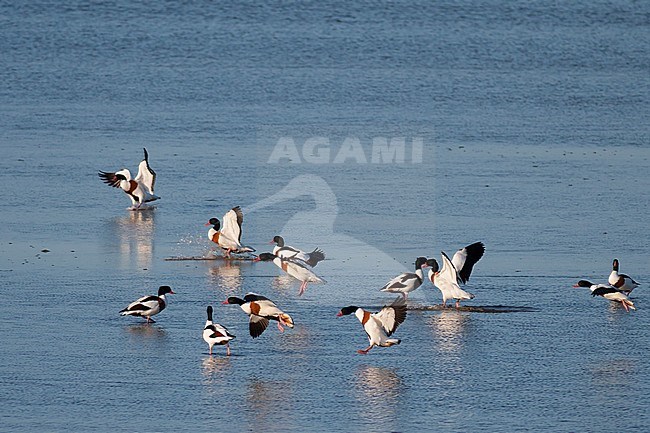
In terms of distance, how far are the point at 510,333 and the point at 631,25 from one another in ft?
105

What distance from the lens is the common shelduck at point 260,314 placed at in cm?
1067

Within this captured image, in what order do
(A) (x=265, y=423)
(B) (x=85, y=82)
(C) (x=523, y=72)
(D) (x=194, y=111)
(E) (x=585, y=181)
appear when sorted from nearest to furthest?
(A) (x=265, y=423), (E) (x=585, y=181), (D) (x=194, y=111), (B) (x=85, y=82), (C) (x=523, y=72)

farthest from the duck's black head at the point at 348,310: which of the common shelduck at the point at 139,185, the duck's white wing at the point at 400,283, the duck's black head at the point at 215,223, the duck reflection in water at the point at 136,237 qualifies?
the common shelduck at the point at 139,185

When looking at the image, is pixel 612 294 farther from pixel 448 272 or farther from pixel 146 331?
pixel 146 331

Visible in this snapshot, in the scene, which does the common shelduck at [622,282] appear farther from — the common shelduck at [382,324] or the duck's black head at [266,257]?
the duck's black head at [266,257]

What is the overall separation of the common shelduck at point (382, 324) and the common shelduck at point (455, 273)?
1.42 meters

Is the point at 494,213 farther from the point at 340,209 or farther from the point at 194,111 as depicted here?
the point at 194,111

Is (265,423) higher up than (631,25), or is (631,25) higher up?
(631,25)

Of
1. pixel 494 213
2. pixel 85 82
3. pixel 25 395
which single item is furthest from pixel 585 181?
pixel 85 82

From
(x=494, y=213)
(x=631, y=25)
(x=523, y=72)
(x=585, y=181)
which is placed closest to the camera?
(x=494, y=213)

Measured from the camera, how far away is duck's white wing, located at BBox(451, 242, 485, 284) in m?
12.3

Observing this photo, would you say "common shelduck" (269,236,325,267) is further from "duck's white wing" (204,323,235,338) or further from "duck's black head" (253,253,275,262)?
"duck's white wing" (204,323,235,338)

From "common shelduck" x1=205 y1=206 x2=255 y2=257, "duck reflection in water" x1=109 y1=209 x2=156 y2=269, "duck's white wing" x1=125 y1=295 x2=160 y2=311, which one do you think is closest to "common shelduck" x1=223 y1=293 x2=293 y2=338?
"duck's white wing" x1=125 y1=295 x2=160 y2=311

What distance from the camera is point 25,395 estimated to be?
29.9 feet
